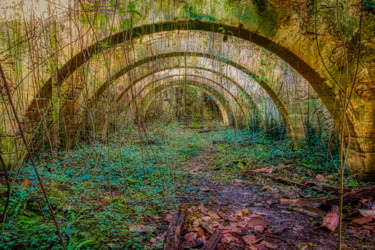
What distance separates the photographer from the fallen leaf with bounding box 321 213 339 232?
2.05m

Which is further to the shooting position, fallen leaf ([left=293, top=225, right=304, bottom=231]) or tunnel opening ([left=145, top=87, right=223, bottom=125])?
tunnel opening ([left=145, top=87, right=223, bottom=125])

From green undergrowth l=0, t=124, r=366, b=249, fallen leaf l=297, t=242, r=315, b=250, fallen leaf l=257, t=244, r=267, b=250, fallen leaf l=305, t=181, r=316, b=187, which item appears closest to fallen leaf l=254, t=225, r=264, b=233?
fallen leaf l=257, t=244, r=267, b=250

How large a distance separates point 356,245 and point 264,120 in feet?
19.6

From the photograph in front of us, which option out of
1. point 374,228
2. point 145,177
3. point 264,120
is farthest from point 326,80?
point 264,120

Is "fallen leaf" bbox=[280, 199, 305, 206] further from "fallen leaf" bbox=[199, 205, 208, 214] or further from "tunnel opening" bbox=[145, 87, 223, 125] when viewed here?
"tunnel opening" bbox=[145, 87, 223, 125]

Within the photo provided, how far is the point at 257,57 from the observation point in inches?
234

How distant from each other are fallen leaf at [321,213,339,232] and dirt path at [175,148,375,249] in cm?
6

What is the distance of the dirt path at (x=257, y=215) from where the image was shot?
74.0 inches

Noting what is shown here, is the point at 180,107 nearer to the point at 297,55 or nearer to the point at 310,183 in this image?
the point at 297,55

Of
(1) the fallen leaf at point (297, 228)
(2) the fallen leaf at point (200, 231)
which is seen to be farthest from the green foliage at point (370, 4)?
(2) the fallen leaf at point (200, 231)

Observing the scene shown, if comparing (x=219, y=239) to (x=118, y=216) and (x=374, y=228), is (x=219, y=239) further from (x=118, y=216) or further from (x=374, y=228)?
(x=374, y=228)

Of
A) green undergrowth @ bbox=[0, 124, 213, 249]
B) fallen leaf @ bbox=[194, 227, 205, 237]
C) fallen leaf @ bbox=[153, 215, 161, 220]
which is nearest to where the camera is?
green undergrowth @ bbox=[0, 124, 213, 249]

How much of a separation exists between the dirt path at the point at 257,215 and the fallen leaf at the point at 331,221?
6 centimetres

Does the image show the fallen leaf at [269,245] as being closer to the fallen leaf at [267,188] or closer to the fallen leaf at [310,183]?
the fallen leaf at [267,188]
